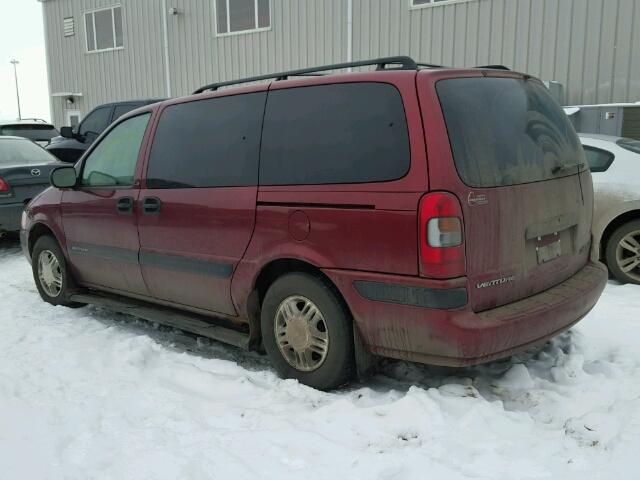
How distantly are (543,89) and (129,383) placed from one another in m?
3.05

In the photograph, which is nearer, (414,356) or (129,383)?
(414,356)

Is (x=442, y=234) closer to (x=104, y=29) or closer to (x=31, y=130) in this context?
(x=31, y=130)

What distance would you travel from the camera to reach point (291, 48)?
1270 cm

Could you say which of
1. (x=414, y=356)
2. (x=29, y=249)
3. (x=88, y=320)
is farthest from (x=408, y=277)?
(x=29, y=249)

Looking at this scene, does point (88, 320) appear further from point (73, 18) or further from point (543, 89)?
point (73, 18)

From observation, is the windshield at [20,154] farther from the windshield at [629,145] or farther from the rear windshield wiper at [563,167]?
the windshield at [629,145]

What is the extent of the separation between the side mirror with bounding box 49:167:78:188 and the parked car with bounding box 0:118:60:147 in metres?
9.49

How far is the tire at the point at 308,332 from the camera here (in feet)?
10.4

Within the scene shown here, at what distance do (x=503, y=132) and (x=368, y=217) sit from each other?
829 millimetres

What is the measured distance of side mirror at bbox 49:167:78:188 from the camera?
4801 millimetres

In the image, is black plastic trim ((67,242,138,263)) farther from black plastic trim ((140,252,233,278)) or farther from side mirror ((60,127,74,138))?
side mirror ((60,127,74,138))

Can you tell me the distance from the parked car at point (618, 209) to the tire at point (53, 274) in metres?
4.75

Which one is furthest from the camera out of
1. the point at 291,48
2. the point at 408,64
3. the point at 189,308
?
the point at 291,48

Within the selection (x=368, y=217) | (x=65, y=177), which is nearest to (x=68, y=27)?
(x=65, y=177)
